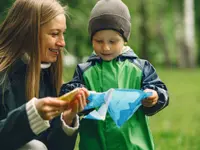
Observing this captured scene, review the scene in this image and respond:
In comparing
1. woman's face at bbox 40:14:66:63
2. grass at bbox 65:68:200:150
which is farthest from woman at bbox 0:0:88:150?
grass at bbox 65:68:200:150

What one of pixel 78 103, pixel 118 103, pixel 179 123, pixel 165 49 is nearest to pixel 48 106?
pixel 78 103

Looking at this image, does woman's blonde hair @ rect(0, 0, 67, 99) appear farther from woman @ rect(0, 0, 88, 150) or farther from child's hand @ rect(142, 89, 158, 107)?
child's hand @ rect(142, 89, 158, 107)

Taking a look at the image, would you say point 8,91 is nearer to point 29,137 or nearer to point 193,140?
point 29,137

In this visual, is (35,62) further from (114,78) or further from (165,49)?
(165,49)

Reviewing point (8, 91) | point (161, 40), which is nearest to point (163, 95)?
point (8, 91)

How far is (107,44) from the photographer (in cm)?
375

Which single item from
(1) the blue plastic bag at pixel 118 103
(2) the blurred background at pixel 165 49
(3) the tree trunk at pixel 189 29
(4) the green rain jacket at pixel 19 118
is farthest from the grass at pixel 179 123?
(3) the tree trunk at pixel 189 29

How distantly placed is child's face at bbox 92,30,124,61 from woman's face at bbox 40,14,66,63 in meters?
0.21

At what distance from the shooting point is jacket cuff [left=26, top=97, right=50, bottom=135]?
3213 mm

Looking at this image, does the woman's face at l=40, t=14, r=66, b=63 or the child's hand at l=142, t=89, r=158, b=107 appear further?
the woman's face at l=40, t=14, r=66, b=63

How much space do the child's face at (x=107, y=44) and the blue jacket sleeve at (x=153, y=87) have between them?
19 cm

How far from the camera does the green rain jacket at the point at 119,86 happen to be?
3.71 metres

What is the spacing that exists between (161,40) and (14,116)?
3162cm

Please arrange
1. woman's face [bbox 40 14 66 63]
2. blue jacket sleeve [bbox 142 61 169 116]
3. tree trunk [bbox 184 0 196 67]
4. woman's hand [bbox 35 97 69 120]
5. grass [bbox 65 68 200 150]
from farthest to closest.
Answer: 1. tree trunk [bbox 184 0 196 67]
2. grass [bbox 65 68 200 150]
3. woman's face [bbox 40 14 66 63]
4. blue jacket sleeve [bbox 142 61 169 116]
5. woman's hand [bbox 35 97 69 120]
